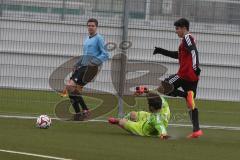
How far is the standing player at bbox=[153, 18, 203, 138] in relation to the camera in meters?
14.1

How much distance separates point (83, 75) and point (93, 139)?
364 centimetres

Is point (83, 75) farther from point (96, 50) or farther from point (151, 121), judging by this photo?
point (151, 121)

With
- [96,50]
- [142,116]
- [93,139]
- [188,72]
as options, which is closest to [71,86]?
[96,50]

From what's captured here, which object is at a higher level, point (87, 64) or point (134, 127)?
point (87, 64)

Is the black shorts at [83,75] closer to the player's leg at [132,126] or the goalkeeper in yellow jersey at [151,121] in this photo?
the goalkeeper in yellow jersey at [151,121]

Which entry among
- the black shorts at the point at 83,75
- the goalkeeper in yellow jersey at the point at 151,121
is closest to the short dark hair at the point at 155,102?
the goalkeeper in yellow jersey at the point at 151,121

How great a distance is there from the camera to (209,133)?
15539mm

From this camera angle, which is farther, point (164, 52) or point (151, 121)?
point (164, 52)

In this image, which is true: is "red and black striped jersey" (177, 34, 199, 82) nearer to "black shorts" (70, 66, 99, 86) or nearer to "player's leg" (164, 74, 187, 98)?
"player's leg" (164, 74, 187, 98)

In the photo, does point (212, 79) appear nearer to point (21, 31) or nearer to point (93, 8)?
point (93, 8)

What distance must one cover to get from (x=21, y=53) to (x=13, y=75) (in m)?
0.55

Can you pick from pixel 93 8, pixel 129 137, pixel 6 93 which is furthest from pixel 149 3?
pixel 129 137

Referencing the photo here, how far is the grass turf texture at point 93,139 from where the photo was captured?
10992 mm

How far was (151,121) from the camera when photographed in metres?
13.7
